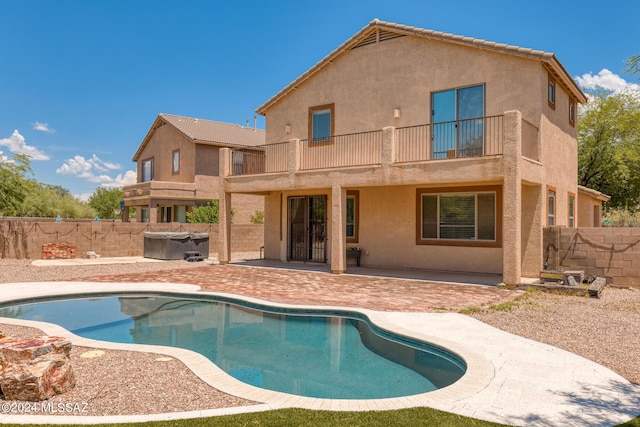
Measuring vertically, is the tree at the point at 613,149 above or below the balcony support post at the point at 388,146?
above

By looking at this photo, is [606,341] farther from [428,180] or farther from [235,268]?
[235,268]

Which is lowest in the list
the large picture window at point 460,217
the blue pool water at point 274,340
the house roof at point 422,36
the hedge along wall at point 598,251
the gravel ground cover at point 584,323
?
the blue pool water at point 274,340

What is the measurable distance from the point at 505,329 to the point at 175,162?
27446 millimetres

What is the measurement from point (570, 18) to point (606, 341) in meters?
24.1

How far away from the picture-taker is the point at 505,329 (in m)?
7.59

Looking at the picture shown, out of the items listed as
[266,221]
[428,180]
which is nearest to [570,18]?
[428,180]

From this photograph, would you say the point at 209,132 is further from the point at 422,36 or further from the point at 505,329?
the point at 505,329

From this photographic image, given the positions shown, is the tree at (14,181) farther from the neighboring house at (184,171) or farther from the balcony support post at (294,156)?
the balcony support post at (294,156)

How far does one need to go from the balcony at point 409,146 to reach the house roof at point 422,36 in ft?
6.53

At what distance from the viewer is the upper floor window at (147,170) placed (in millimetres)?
34219

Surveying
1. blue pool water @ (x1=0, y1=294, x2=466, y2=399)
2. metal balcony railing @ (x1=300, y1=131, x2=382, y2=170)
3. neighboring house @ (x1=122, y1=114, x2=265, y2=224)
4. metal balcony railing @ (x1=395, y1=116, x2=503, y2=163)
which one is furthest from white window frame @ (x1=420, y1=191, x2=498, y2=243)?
neighboring house @ (x1=122, y1=114, x2=265, y2=224)

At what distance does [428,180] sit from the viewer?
12.9 meters

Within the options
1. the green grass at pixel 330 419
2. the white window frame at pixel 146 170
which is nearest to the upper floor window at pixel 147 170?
the white window frame at pixel 146 170

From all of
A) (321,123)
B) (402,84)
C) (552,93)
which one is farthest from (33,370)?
(552,93)
